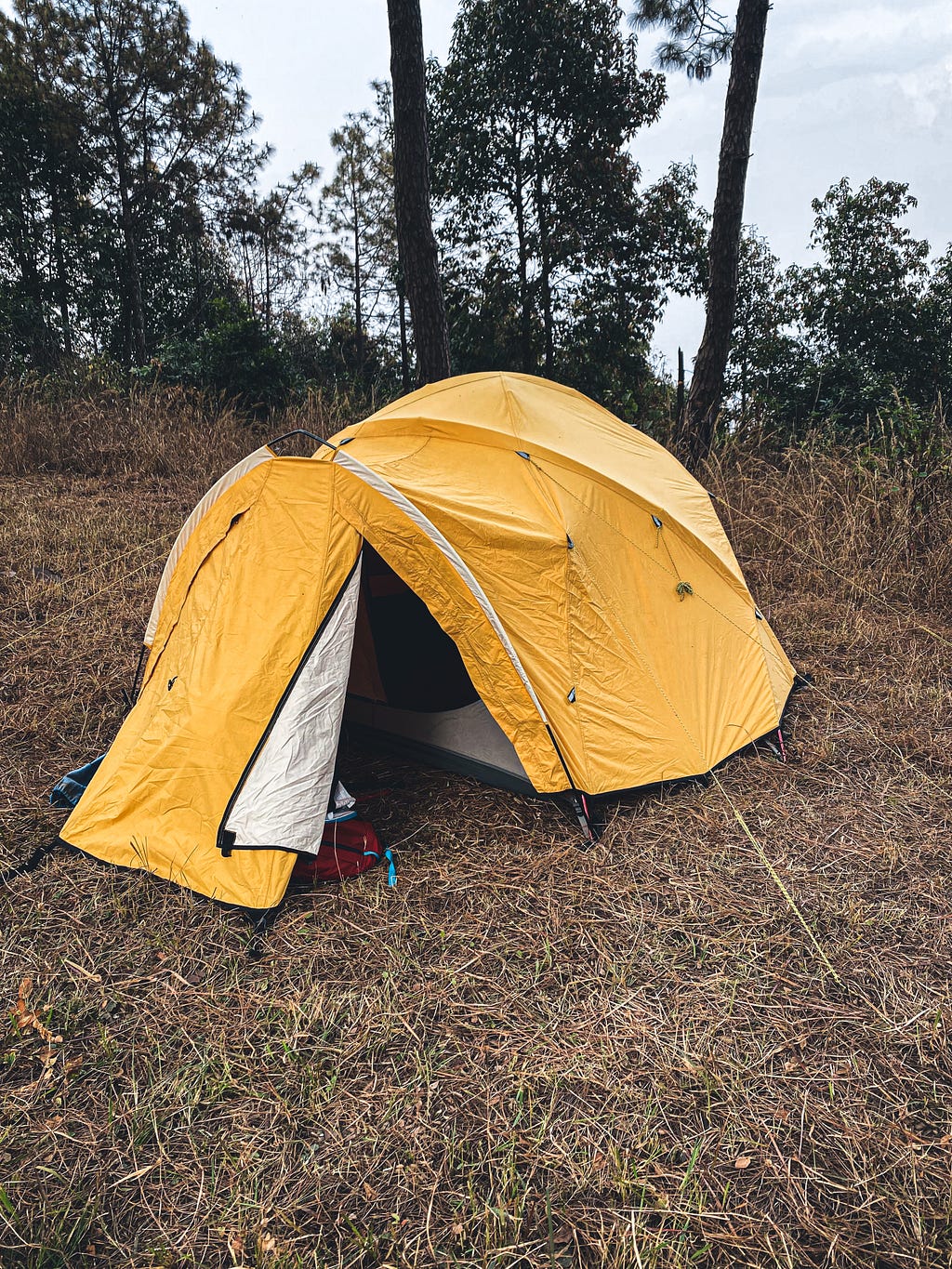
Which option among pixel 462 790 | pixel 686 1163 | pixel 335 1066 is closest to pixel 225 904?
pixel 335 1066

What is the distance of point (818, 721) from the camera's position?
159 inches

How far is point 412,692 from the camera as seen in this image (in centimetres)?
392

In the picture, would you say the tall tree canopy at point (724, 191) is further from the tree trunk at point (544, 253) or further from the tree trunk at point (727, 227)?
the tree trunk at point (544, 253)

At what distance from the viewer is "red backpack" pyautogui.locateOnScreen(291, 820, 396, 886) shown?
2.91 metres

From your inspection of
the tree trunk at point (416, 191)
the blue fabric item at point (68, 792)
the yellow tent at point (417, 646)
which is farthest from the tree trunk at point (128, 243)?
the blue fabric item at point (68, 792)

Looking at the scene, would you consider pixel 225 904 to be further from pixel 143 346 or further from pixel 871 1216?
pixel 143 346

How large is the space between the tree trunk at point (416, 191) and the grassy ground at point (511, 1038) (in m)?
4.18

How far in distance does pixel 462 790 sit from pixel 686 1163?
1.86 metres

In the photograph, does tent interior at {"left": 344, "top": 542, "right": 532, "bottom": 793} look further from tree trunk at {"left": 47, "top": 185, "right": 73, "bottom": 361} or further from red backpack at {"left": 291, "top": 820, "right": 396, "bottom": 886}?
tree trunk at {"left": 47, "top": 185, "right": 73, "bottom": 361}

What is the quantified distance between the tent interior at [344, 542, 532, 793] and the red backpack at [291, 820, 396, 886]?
649mm

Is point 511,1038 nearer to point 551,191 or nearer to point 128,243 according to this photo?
point 551,191

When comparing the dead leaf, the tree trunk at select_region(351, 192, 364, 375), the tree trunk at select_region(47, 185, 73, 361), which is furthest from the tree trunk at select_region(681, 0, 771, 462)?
the tree trunk at select_region(47, 185, 73, 361)

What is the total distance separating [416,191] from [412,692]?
447 centimetres

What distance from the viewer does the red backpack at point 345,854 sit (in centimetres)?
291
